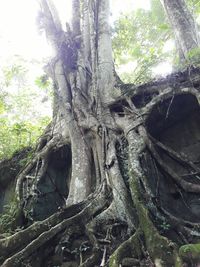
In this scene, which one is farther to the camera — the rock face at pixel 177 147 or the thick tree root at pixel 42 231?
the rock face at pixel 177 147

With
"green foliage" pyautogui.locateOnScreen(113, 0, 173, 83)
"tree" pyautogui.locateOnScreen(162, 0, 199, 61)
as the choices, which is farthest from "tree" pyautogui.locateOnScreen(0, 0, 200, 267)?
"green foliage" pyautogui.locateOnScreen(113, 0, 173, 83)

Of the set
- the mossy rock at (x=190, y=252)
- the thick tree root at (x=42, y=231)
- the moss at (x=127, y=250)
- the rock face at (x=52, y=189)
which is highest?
the rock face at (x=52, y=189)

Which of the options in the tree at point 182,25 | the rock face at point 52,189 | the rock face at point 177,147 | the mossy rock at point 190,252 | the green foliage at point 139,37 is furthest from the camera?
the green foliage at point 139,37

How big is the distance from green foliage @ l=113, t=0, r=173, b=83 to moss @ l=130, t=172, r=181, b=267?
6.69 meters

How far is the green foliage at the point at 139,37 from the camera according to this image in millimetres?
10102

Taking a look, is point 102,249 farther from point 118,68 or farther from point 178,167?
point 118,68

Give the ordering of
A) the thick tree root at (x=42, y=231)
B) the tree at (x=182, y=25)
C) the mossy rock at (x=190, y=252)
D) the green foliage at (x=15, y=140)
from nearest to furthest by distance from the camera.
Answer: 1. the mossy rock at (x=190, y=252)
2. the thick tree root at (x=42, y=231)
3. the tree at (x=182, y=25)
4. the green foliage at (x=15, y=140)

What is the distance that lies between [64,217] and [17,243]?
0.61 m

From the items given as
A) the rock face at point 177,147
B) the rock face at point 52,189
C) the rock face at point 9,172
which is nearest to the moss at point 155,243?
the rock face at point 177,147

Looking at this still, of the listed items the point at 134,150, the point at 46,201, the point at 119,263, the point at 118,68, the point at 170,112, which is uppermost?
the point at 118,68

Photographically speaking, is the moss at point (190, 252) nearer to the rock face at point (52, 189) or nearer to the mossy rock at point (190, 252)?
the mossy rock at point (190, 252)

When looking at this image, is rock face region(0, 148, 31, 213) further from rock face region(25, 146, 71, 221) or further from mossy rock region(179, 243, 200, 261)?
mossy rock region(179, 243, 200, 261)

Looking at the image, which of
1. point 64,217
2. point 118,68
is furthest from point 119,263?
point 118,68

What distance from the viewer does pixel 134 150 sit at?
4.12 m
